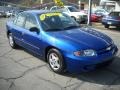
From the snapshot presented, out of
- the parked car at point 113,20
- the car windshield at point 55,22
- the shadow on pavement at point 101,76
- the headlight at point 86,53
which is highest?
the car windshield at point 55,22

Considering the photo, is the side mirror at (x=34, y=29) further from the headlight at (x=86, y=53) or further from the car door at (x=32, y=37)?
the headlight at (x=86, y=53)

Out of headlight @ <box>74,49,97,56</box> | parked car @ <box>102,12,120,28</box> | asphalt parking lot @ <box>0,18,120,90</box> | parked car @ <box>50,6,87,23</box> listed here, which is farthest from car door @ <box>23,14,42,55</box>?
parked car @ <box>50,6,87,23</box>

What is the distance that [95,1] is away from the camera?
59.9 metres

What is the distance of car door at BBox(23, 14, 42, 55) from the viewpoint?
6.26m

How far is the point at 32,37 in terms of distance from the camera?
21.2 feet

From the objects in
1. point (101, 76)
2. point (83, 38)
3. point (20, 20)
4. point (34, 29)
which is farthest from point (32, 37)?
point (101, 76)

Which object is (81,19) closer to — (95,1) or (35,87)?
(35,87)

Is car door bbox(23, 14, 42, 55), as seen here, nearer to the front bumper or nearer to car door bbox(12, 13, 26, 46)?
car door bbox(12, 13, 26, 46)

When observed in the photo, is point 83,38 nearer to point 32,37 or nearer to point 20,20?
point 32,37

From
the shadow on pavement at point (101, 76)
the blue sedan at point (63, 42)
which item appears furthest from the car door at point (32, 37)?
the shadow on pavement at point (101, 76)

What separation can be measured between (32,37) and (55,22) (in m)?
0.79

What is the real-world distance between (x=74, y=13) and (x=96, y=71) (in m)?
14.2

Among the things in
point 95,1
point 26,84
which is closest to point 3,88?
point 26,84

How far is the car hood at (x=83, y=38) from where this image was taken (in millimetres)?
5297
